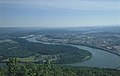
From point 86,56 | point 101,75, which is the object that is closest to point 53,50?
point 86,56

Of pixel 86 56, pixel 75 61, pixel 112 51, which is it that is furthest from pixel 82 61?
pixel 112 51

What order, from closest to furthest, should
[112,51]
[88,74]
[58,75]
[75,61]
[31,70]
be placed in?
[31,70], [58,75], [88,74], [75,61], [112,51]

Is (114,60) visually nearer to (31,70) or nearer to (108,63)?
(108,63)

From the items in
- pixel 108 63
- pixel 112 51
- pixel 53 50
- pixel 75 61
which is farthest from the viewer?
pixel 53 50

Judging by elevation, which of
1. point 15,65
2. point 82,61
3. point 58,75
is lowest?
point 82,61

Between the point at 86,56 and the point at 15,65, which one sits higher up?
the point at 15,65

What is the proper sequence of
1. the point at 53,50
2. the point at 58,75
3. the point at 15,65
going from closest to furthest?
the point at 15,65, the point at 58,75, the point at 53,50

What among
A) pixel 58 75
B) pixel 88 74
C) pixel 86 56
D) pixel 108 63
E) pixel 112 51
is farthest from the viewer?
pixel 112 51

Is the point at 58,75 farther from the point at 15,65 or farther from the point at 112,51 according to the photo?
the point at 112,51

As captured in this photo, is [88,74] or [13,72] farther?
[88,74]
